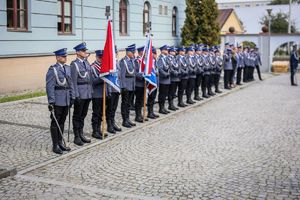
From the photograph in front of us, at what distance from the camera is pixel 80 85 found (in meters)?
9.47

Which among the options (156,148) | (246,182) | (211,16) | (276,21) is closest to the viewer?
(246,182)

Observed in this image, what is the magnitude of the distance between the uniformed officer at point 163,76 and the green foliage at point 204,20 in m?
13.1

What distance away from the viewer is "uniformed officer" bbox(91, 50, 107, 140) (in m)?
10.2

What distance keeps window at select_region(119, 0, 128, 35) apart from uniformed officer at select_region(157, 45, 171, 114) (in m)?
9.68

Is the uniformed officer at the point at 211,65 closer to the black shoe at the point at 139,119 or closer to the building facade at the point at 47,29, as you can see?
the building facade at the point at 47,29

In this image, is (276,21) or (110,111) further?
(276,21)

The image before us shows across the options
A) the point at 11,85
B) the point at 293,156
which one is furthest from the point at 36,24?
the point at 293,156

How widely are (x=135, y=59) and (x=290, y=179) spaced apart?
5.85m

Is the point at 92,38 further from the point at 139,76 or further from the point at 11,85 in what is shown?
the point at 139,76

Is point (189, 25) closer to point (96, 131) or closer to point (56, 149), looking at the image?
point (96, 131)

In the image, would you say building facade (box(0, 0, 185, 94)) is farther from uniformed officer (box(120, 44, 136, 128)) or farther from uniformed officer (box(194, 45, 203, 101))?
uniformed officer (box(120, 44, 136, 128))

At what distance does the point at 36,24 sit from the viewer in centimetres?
1722

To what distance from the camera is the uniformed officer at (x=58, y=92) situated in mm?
8656

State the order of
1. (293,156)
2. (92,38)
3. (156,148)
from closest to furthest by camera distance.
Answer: (293,156) → (156,148) → (92,38)
